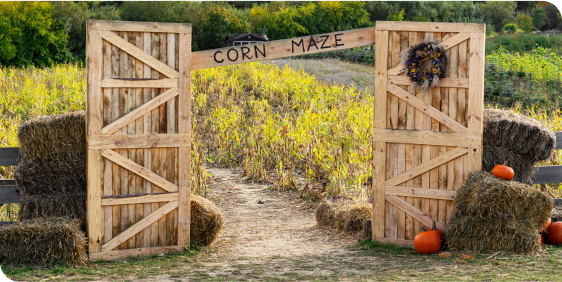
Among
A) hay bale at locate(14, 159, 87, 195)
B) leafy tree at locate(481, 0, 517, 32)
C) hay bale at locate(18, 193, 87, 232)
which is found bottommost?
hay bale at locate(18, 193, 87, 232)

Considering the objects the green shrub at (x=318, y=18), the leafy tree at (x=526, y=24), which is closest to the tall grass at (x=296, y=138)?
the green shrub at (x=318, y=18)

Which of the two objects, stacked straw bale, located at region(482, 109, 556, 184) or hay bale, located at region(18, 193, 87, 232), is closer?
hay bale, located at region(18, 193, 87, 232)

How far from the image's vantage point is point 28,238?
5.65 metres

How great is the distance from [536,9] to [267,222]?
3344 centimetres

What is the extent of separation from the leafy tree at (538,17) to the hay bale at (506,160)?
1307 inches

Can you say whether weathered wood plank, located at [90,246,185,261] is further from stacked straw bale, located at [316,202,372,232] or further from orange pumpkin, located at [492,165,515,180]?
orange pumpkin, located at [492,165,515,180]

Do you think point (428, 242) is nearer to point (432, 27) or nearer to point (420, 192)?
point (420, 192)

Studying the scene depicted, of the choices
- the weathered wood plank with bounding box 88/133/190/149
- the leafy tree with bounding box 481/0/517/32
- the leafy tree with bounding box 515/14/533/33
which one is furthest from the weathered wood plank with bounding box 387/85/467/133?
the leafy tree with bounding box 481/0/517/32

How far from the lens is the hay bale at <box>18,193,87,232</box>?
20.6ft

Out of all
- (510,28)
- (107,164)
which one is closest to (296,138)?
(107,164)

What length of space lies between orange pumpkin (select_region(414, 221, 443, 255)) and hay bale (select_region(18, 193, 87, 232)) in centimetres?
390

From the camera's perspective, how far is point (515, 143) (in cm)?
680

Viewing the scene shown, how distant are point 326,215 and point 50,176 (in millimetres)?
3864

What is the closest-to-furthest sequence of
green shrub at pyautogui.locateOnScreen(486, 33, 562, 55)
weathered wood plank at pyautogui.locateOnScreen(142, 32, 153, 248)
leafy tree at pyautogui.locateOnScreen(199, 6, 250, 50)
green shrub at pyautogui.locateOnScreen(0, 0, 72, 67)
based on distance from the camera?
weathered wood plank at pyautogui.locateOnScreen(142, 32, 153, 248) < green shrub at pyautogui.locateOnScreen(486, 33, 562, 55) < green shrub at pyautogui.locateOnScreen(0, 0, 72, 67) < leafy tree at pyautogui.locateOnScreen(199, 6, 250, 50)
